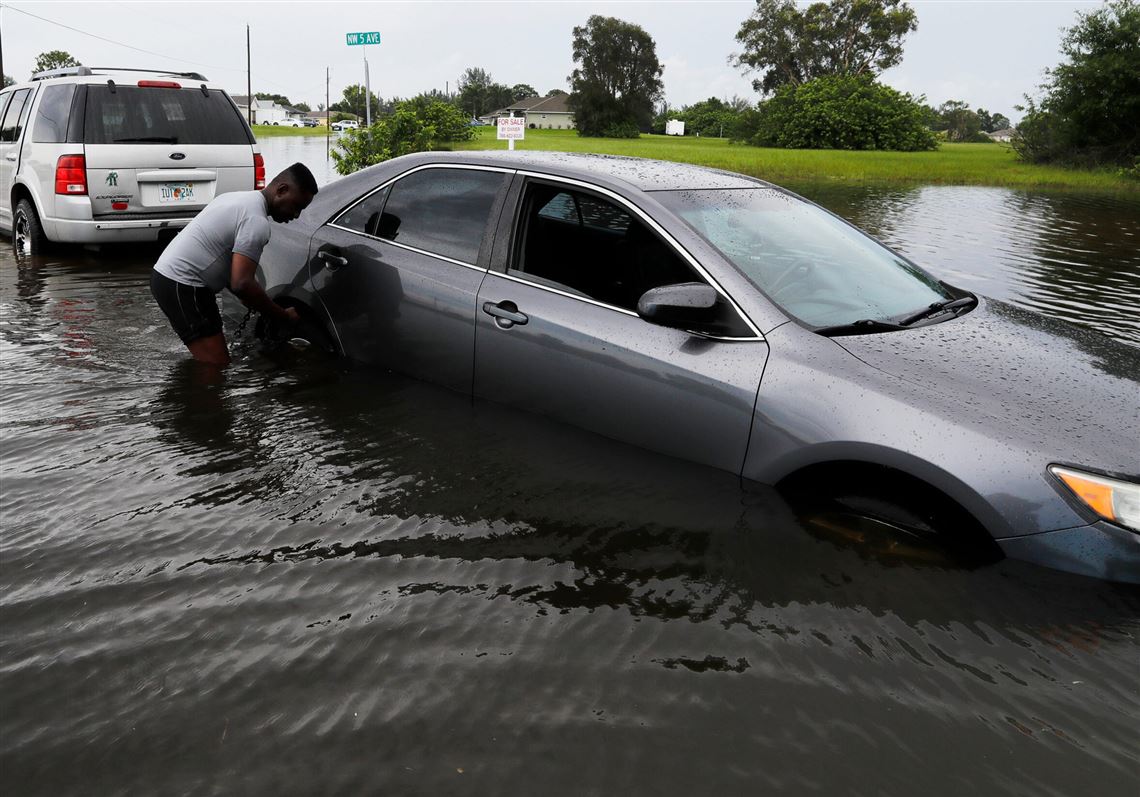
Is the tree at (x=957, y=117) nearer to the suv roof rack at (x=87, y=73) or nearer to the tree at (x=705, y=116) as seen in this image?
the tree at (x=705, y=116)

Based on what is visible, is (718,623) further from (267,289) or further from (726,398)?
(267,289)

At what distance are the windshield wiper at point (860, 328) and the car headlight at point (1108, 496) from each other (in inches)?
39.7

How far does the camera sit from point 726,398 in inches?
150

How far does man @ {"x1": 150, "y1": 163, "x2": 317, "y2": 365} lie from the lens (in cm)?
548

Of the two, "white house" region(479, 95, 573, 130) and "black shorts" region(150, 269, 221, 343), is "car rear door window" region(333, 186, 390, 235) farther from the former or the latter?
"white house" region(479, 95, 573, 130)

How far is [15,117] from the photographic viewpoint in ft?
33.8

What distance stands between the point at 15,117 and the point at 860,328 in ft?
32.7

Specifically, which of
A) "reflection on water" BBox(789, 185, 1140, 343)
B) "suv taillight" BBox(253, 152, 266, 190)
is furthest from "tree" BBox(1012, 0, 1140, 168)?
"suv taillight" BBox(253, 152, 266, 190)

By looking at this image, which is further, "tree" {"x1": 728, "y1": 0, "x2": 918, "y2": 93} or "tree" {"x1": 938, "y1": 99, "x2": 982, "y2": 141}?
"tree" {"x1": 938, "y1": 99, "x2": 982, "y2": 141}

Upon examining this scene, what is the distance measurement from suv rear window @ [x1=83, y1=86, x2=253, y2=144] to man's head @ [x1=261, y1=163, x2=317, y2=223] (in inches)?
181

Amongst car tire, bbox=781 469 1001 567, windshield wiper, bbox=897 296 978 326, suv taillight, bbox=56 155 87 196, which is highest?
suv taillight, bbox=56 155 87 196

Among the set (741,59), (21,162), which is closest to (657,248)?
(21,162)

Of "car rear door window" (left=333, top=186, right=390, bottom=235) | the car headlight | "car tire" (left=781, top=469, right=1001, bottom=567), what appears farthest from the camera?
"car rear door window" (left=333, top=186, right=390, bottom=235)

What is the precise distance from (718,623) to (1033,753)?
1025 millimetres
